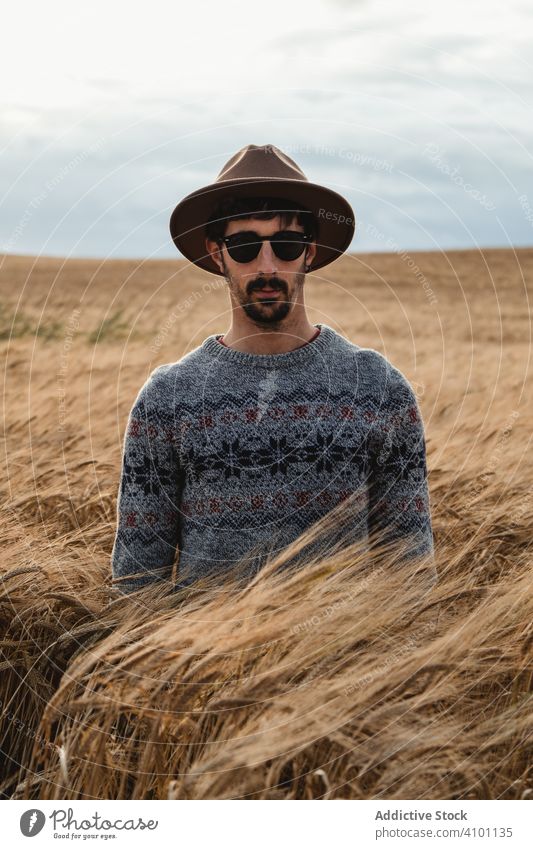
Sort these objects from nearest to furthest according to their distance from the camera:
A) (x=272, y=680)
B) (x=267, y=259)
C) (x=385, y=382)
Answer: (x=272, y=680) → (x=267, y=259) → (x=385, y=382)

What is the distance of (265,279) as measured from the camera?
197 cm

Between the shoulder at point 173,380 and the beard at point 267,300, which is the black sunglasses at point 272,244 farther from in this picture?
the shoulder at point 173,380

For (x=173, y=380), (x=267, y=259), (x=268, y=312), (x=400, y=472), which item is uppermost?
(x=267, y=259)

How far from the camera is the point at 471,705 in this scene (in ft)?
5.25

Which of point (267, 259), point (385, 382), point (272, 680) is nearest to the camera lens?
point (272, 680)

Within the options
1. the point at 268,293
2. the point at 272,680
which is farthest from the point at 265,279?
the point at 272,680

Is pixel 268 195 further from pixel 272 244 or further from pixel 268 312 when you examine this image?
pixel 268 312

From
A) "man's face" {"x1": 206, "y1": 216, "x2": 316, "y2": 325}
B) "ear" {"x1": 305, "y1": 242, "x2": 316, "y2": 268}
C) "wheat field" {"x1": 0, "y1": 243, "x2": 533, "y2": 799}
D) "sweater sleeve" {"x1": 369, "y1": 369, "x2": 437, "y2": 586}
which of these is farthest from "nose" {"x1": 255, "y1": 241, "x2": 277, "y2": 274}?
"wheat field" {"x1": 0, "y1": 243, "x2": 533, "y2": 799}

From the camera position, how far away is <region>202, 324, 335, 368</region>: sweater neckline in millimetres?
2047

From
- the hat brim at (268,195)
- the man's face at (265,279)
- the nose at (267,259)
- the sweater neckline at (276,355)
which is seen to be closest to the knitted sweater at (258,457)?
the sweater neckline at (276,355)

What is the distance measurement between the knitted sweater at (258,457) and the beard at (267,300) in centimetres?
10

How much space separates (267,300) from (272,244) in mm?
135
